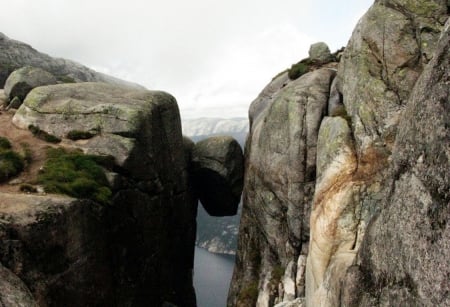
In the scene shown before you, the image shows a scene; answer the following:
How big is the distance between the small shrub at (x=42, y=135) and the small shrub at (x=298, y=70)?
76.9 ft

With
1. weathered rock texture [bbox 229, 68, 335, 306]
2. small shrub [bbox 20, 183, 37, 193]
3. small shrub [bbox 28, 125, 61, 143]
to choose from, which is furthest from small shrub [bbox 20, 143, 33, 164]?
weathered rock texture [bbox 229, 68, 335, 306]

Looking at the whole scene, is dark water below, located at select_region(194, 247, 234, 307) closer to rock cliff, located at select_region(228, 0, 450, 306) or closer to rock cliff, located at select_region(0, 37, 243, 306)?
rock cliff, located at select_region(0, 37, 243, 306)

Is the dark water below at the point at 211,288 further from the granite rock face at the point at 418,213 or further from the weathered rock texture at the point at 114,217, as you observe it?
the granite rock face at the point at 418,213

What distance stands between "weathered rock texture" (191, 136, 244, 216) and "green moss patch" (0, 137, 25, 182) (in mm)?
22805

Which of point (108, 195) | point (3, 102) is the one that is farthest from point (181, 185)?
point (3, 102)

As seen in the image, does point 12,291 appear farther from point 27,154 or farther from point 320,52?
point 320,52

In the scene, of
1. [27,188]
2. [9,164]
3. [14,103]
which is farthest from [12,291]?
[14,103]

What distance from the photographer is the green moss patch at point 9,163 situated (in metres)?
30.2

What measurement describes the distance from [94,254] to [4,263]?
8054mm

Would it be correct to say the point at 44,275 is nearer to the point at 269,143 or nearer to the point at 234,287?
the point at 269,143

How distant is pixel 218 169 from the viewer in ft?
167

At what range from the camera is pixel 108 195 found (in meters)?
32.2

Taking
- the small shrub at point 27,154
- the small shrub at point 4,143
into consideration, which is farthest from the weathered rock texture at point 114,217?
the small shrub at point 4,143

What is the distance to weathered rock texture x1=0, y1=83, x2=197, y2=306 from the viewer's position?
960 inches
